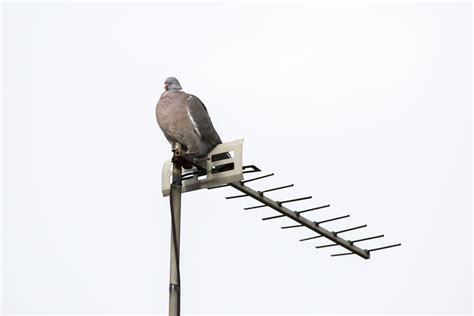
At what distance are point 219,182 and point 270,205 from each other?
78 centimetres

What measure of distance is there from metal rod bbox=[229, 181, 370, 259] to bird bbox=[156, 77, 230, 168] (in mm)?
809

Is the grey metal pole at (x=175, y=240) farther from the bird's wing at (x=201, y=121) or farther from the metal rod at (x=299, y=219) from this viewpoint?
the bird's wing at (x=201, y=121)

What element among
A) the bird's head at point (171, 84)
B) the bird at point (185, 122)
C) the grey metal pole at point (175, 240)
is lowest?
the grey metal pole at point (175, 240)

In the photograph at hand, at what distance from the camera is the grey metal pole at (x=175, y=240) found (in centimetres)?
570

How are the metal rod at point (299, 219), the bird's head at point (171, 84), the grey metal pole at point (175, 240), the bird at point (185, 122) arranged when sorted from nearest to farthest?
the grey metal pole at point (175, 240) < the metal rod at point (299, 219) < the bird at point (185, 122) < the bird's head at point (171, 84)

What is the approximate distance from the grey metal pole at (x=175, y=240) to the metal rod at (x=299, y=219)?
430mm

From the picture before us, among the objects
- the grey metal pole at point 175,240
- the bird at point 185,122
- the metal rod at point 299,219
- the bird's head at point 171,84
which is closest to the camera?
the grey metal pole at point 175,240

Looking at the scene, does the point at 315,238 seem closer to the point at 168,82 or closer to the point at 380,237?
the point at 380,237

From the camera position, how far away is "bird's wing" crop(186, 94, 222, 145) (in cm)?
726

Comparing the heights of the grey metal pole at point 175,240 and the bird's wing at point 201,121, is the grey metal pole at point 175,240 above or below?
below

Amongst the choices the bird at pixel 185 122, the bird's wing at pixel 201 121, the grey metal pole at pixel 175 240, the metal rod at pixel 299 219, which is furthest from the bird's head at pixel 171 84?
the grey metal pole at pixel 175 240

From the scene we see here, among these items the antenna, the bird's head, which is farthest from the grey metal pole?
the bird's head

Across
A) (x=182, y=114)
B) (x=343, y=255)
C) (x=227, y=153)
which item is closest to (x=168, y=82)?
(x=182, y=114)

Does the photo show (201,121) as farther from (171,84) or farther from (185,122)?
(171,84)
